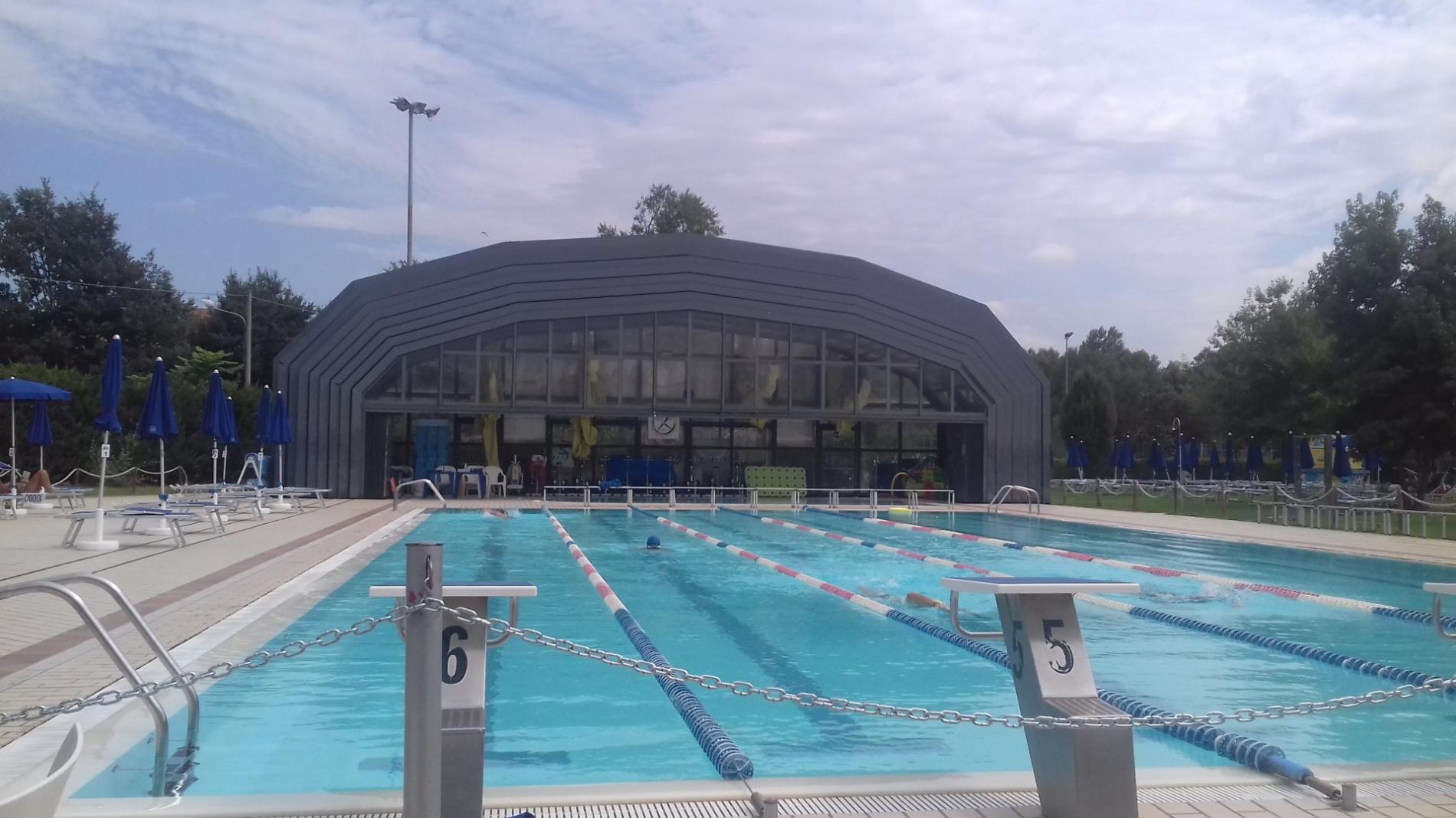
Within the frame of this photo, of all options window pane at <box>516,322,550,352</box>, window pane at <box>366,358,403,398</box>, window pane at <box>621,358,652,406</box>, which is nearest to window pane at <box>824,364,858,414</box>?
window pane at <box>621,358,652,406</box>

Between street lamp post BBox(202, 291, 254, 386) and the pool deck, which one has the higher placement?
street lamp post BBox(202, 291, 254, 386)

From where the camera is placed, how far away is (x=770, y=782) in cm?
398

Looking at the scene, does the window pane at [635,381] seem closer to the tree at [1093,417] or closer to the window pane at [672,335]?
the window pane at [672,335]

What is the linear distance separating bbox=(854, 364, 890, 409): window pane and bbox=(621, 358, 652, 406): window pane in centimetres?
519

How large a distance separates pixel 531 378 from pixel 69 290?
18.8 meters

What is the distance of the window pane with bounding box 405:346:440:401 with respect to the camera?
23.5 meters

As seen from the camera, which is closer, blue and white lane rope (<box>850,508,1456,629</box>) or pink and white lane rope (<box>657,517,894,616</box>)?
blue and white lane rope (<box>850,508,1456,629</box>)

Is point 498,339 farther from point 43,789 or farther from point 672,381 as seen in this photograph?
point 43,789

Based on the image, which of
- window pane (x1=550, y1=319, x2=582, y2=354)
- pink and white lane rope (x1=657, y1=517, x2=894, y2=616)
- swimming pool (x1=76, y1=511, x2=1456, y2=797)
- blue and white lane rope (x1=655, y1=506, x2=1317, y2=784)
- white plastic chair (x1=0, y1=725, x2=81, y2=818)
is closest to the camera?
white plastic chair (x1=0, y1=725, x2=81, y2=818)

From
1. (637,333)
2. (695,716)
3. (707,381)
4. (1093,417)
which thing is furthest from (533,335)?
(1093,417)

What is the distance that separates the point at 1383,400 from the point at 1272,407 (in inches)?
365

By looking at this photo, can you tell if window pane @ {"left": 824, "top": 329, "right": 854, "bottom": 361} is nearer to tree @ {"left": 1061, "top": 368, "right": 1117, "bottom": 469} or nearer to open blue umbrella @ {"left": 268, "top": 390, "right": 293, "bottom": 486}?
open blue umbrella @ {"left": 268, "top": 390, "right": 293, "bottom": 486}

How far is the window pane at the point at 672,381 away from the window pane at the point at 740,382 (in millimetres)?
1099

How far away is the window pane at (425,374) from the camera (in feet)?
77.1
